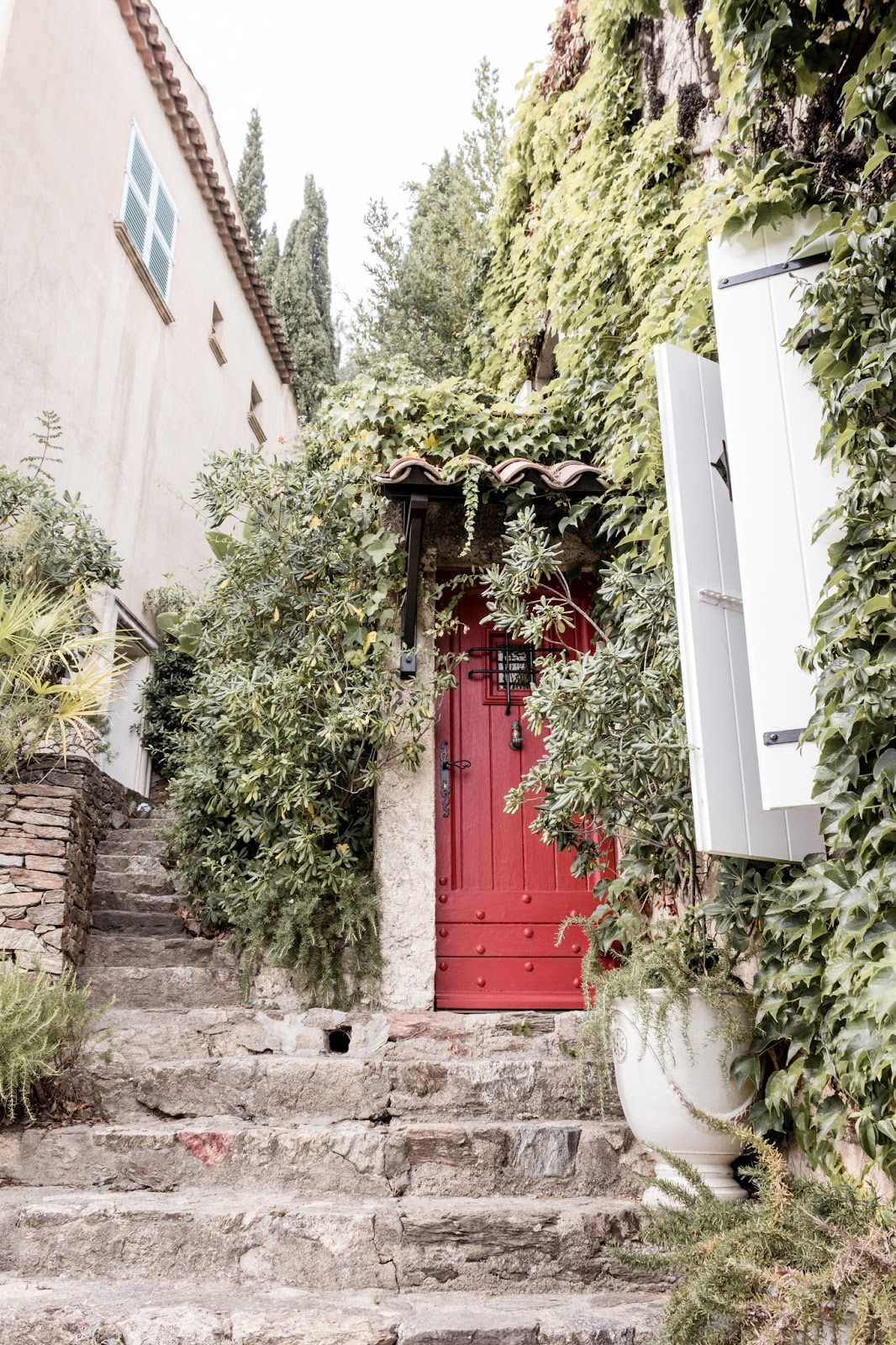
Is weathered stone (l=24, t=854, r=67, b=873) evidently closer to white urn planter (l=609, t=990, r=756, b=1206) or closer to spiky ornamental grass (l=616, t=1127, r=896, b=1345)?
white urn planter (l=609, t=990, r=756, b=1206)

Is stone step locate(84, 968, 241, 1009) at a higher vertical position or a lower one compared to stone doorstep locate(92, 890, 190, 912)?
lower

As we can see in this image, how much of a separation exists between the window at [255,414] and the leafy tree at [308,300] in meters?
2.00

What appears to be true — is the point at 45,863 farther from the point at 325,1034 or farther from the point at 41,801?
the point at 325,1034

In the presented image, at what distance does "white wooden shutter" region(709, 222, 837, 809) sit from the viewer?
2.79 metres

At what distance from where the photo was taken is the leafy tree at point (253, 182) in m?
15.5

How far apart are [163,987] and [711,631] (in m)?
2.93

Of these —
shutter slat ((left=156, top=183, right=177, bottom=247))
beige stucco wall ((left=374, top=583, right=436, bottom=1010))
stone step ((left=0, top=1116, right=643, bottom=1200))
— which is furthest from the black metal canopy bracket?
shutter slat ((left=156, top=183, right=177, bottom=247))

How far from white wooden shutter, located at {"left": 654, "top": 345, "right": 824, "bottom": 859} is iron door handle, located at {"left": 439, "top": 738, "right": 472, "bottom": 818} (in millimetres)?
2013

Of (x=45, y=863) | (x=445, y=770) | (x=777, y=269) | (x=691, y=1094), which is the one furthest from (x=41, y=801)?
(x=777, y=269)

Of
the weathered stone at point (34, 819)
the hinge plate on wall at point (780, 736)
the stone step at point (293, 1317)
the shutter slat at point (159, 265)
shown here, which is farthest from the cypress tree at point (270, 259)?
the stone step at point (293, 1317)

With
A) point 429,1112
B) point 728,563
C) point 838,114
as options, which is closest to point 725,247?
point 838,114

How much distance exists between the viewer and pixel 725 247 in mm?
3176

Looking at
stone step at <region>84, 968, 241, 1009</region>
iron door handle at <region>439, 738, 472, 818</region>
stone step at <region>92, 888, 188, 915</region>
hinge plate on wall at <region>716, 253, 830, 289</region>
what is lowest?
stone step at <region>84, 968, 241, 1009</region>

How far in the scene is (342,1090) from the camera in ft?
11.9
